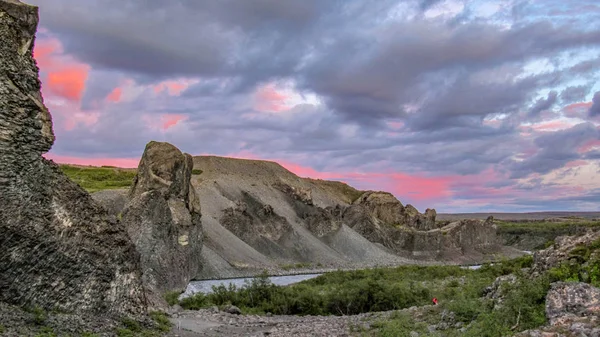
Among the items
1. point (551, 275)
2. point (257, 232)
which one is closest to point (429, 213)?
point (257, 232)

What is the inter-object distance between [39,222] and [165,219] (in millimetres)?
28727

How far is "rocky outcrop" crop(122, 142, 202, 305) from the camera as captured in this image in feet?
148

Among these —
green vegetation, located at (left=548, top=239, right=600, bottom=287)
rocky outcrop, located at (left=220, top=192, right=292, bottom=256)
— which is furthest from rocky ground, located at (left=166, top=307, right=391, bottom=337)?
rocky outcrop, located at (left=220, top=192, right=292, bottom=256)

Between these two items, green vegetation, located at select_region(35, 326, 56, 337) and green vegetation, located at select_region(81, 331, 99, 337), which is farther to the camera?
green vegetation, located at select_region(81, 331, 99, 337)

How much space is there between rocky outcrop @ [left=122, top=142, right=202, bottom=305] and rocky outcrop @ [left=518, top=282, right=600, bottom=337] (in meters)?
19.8

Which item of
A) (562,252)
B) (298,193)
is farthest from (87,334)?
(298,193)

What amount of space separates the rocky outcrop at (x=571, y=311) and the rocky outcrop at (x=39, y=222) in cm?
1456

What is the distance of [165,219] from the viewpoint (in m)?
48.0

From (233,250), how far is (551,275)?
2703 inches

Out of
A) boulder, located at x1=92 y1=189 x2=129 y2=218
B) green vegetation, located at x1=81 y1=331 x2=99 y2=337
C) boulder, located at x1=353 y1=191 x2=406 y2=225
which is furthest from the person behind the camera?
boulder, located at x1=353 y1=191 x2=406 y2=225

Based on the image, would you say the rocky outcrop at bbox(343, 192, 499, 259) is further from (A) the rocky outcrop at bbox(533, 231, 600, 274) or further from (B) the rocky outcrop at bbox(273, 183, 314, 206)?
(A) the rocky outcrop at bbox(533, 231, 600, 274)

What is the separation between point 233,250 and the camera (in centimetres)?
8519

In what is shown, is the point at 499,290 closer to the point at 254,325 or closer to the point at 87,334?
the point at 254,325

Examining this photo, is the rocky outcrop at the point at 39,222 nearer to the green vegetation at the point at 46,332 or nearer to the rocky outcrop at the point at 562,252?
the green vegetation at the point at 46,332
